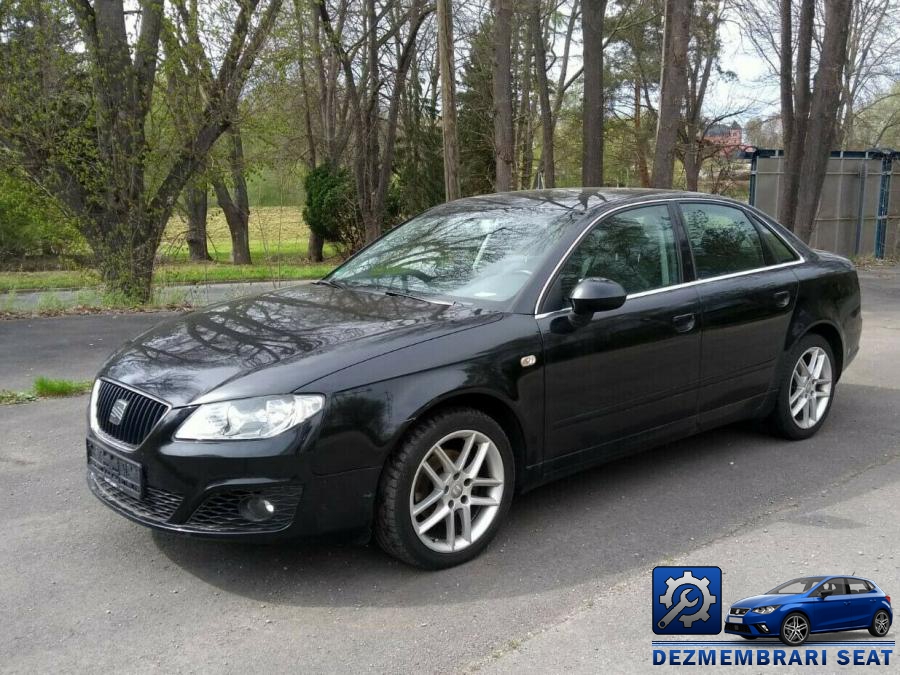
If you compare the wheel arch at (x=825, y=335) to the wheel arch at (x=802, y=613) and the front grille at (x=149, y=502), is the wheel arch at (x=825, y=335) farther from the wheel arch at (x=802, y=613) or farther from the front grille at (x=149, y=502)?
the front grille at (x=149, y=502)

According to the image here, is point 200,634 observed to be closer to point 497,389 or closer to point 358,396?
point 358,396

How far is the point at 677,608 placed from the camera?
3.26 meters

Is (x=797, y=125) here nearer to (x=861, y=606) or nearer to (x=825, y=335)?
(x=825, y=335)

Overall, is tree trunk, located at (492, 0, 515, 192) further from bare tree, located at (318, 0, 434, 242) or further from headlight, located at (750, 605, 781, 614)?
headlight, located at (750, 605, 781, 614)

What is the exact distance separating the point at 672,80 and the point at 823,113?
535cm

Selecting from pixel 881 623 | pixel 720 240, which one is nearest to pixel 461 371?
pixel 881 623

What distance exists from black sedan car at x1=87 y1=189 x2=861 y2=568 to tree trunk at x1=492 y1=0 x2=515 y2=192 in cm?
963

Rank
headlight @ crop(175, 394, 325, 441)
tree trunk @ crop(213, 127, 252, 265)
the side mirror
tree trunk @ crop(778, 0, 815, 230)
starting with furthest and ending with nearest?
1. tree trunk @ crop(778, 0, 815, 230)
2. tree trunk @ crop(213, 127, 252, 265)
3. the side mirror
4. headlight @ crop(175, 394, 325, 441)

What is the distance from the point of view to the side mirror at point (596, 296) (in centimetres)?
389

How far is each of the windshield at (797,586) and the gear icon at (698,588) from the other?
252 millimetres

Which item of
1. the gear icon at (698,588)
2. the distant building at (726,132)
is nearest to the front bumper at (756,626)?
the gear icon at (698,588)

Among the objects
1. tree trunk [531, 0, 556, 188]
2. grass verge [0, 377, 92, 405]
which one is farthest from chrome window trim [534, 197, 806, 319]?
tree trunk [531, 0, 556, 188]

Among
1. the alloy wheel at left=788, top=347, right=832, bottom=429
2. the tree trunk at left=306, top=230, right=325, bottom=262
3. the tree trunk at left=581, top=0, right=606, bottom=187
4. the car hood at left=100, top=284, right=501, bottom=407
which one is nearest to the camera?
the car hood at left=100, top=284, right=501, bottom=407

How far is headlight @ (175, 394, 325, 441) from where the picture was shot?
323 centimetres
